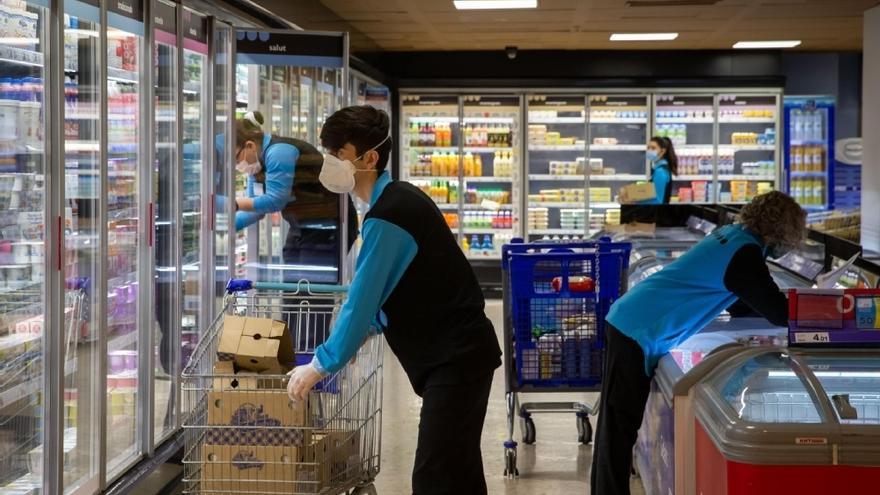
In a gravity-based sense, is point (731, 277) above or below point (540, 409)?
above

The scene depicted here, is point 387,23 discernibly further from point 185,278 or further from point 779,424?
point 779,424

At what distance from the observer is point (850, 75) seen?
55.0 ft

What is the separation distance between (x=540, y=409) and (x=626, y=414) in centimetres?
186

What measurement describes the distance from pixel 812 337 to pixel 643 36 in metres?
9.30

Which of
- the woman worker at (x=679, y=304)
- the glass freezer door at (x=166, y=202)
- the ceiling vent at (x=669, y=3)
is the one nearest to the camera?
the woman worker at (x=679, y=304)

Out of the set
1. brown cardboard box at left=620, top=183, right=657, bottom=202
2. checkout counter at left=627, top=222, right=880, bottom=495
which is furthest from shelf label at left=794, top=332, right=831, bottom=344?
brown cardboard box at left=620, top=183, right=657, bottom=202

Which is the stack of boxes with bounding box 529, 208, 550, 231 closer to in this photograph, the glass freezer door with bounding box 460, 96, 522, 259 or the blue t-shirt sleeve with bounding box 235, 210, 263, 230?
the glass freezer door with bounding box 460, 96, 522, 259

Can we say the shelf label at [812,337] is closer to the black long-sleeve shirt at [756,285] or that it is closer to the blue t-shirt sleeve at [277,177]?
the black long-sleeve shirt at [756,285]

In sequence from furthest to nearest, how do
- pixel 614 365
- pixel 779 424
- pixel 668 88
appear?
pixel 668 88
pixel 614 365
pixel 779 424

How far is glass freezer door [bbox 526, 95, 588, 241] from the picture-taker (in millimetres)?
14594

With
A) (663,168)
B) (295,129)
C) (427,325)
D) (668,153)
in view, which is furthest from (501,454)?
(668,153)

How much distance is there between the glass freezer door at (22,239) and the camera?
4.27 m

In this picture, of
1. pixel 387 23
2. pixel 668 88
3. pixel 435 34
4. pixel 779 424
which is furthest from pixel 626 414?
pixel 668 88

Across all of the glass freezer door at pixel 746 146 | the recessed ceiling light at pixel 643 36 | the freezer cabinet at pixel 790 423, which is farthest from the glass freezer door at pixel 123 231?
the glass freezer door at pixel 746 146
